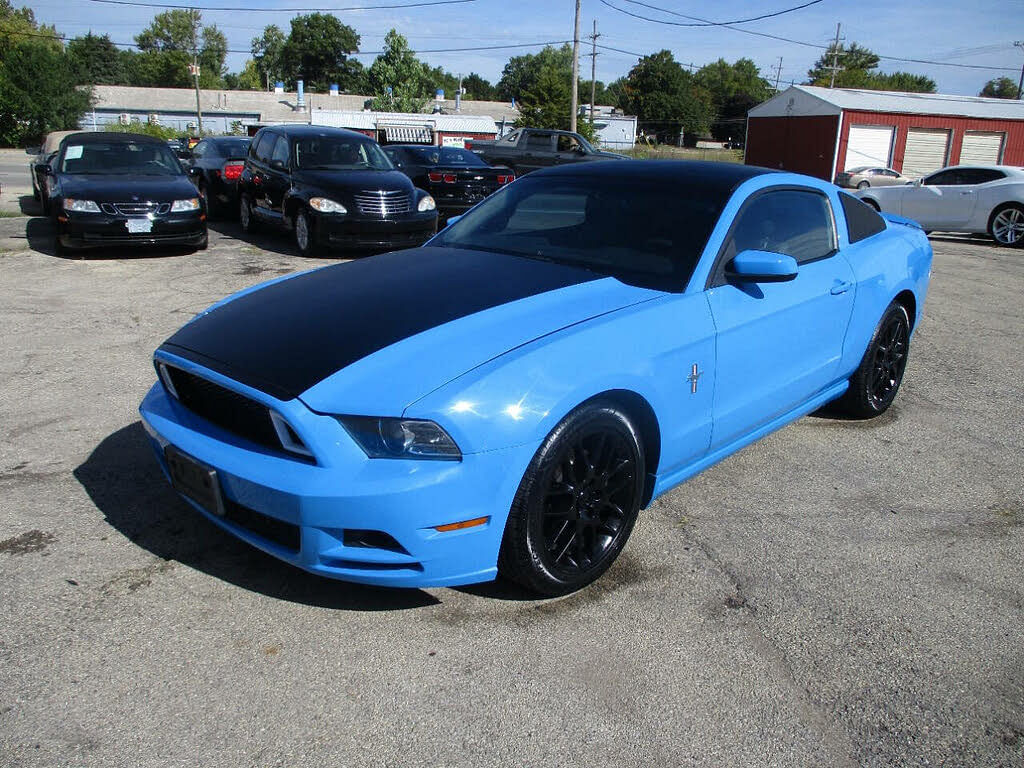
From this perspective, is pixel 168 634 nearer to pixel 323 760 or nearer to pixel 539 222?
pixel 323 760

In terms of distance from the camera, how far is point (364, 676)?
254 centimetres

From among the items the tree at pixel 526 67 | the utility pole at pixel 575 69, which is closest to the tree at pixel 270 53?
the tree at pixel 526 67

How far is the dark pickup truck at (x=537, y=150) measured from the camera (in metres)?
20.0

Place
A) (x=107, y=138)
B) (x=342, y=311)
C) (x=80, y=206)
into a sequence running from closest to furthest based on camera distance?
(x=342, y=311)
(x=80, y=206)
(x=107, y=138)

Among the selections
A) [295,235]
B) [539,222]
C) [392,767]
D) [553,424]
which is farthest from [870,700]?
[295,235]

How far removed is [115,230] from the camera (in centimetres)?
970

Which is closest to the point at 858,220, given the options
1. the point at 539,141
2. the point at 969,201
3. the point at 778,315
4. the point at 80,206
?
the point at 778,315

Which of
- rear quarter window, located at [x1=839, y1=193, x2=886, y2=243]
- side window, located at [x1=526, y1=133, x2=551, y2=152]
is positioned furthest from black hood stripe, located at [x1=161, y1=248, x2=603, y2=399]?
side window, located at [x1=526, y1=133, x2=551, y2=152]

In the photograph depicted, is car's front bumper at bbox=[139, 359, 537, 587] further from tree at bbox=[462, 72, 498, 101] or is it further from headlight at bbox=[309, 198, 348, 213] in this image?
tree at bbox=[462, 72, 498, 101]

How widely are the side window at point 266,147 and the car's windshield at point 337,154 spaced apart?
0.64 m

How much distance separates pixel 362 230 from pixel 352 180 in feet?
2.50

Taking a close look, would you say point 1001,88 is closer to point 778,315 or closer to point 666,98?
point 666,98

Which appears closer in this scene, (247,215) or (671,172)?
(671,172)

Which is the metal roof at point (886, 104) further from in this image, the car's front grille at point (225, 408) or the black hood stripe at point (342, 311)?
the car's front grille at point (225, 408)
